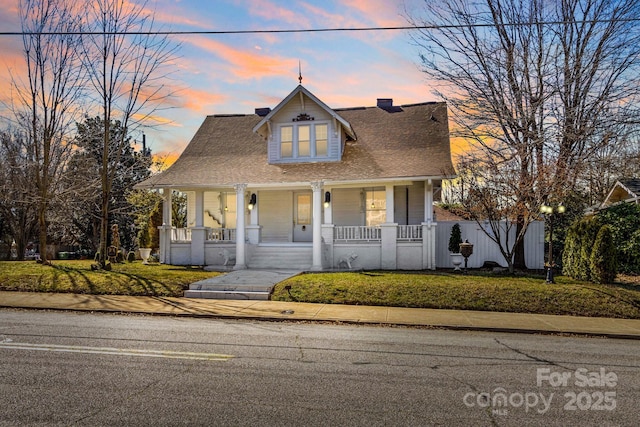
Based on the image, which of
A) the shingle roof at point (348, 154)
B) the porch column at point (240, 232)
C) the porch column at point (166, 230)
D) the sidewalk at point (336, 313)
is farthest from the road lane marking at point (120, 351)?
the porch column at point (166, 230)

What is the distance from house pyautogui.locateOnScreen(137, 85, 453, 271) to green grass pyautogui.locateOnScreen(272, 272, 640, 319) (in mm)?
3891

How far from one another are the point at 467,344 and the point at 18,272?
1538 cm

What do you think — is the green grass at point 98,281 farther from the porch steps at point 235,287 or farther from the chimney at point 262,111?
the chimney at point 262,111

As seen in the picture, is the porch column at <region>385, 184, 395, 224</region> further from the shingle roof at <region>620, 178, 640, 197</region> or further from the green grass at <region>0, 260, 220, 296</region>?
the shingle roof at <region>620, 178, 640, 197</region>

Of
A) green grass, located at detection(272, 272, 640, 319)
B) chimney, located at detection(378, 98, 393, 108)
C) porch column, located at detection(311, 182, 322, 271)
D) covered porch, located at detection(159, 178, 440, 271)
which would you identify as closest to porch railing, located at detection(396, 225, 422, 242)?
covered porch, located at detection(159, 178, 440, 271)

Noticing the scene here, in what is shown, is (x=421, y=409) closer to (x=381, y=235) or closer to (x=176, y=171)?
(x=381, y=235)

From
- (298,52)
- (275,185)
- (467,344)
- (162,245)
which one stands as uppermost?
(298,52)

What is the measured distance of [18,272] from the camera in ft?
52.9

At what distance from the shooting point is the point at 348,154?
20.3m

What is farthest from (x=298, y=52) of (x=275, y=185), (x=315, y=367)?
(x=315, y=367)

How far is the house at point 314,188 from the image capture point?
59.7ft

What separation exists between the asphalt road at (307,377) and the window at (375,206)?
10953 millimetres

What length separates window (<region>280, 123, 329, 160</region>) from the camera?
20422 mm

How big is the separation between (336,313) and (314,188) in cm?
731
